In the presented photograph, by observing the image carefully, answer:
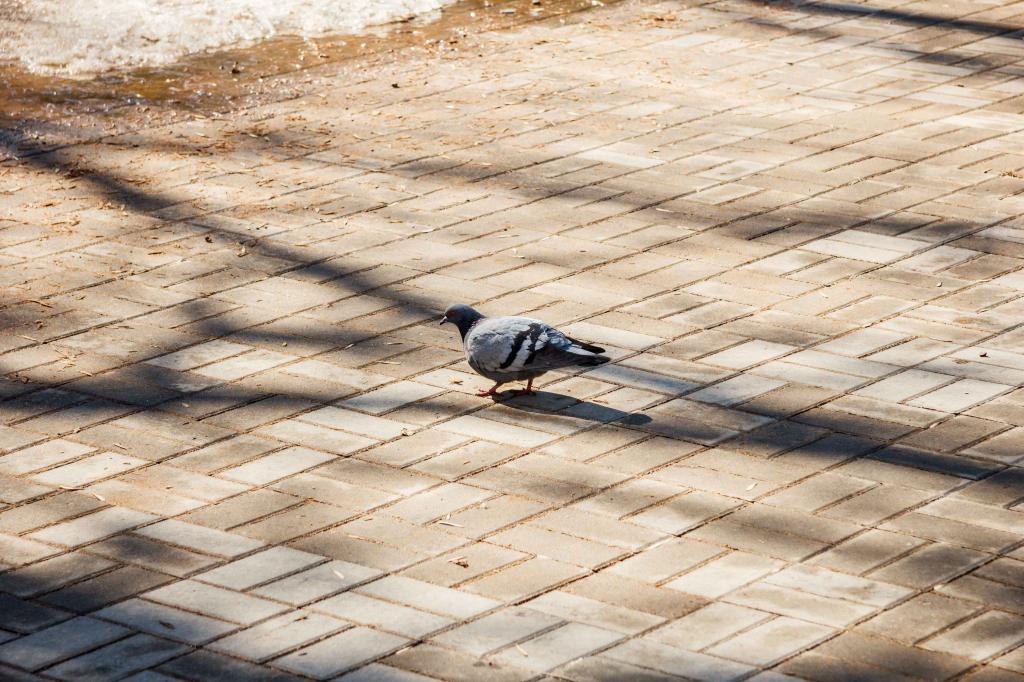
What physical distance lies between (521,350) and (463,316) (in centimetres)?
49

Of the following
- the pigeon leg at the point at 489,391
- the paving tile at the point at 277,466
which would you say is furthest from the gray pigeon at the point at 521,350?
the paving tile at the point at 277,466

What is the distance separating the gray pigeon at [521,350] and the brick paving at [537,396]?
0.88ft

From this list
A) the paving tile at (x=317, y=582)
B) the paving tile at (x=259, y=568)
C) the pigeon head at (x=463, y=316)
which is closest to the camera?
the paving tile at (x=317, y=582)

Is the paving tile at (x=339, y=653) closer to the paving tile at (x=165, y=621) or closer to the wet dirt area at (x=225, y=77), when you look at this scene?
the paving tile at (x=165, y=621)

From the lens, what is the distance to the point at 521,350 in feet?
24.4

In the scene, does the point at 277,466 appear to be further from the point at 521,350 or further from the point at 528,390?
the point at 528,390

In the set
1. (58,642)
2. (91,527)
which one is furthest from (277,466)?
(58,642)

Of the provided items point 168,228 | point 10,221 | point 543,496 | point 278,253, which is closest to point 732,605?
point 543,496

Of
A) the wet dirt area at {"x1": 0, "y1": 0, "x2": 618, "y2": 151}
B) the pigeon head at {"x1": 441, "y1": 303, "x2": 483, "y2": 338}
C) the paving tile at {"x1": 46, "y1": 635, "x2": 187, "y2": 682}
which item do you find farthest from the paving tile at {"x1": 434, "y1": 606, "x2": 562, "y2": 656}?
the wet dirt area at {"x1": 0, "y1": 0, "x2": 618, "y2": 151}

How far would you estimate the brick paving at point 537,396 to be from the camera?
5809 millimetres

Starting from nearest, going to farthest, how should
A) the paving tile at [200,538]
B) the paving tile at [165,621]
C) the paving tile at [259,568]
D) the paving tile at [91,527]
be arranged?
the paving tile at [165,621] → the paving tile at [259,568] → the paving tile at [200,538] → the paving tile at [91,527]

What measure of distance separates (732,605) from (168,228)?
18.1 feet

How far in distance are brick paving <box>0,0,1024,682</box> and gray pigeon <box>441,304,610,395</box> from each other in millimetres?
269

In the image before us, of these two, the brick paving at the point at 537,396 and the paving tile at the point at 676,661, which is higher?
the brick paving at the point at 537,396
